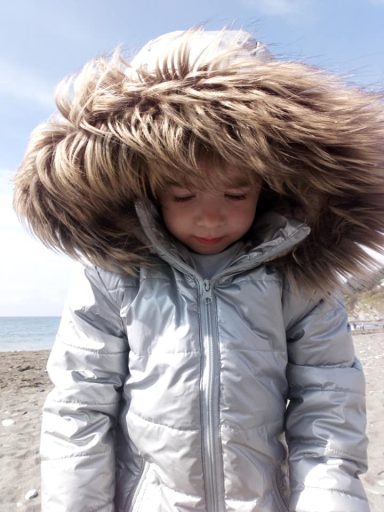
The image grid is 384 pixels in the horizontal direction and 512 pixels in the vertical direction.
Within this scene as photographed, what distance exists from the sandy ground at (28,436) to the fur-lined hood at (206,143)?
83.4 inches

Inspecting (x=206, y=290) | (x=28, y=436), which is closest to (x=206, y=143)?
(x=206, y=290)

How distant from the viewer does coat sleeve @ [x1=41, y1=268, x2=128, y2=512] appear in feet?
5.23

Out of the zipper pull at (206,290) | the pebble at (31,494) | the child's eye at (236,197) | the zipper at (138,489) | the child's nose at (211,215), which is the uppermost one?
the child's eye at (236,197)

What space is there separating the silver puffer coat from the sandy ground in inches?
67.2

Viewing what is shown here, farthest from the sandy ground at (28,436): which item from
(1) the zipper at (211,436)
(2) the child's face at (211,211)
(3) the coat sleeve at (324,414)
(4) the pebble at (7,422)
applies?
(2) the child's face at (211,211)

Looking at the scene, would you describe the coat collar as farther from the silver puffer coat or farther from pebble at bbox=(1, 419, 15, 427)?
pebble at bbox=(1, 419, 15, 427)

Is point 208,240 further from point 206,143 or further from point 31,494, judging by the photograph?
point 31,494

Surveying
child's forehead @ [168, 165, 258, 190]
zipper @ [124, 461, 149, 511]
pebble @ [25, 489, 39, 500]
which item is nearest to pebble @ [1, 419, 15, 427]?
pebble @ [25, 489, 39, 500]

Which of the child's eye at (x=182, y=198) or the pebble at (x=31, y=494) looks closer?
the child's eye at (x=182, y=198)

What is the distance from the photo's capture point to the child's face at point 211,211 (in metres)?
1.64

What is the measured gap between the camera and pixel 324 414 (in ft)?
5.37

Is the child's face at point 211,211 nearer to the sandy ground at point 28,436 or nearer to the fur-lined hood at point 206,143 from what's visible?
the fur-lined hood at point 206,143

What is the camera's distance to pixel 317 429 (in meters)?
1.63

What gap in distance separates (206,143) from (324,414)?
3.26 ft
